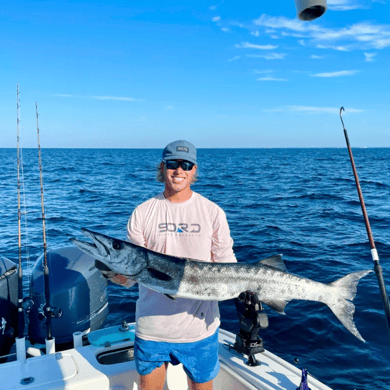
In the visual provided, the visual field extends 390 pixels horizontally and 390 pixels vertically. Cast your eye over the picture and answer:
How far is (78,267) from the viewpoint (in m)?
5.47

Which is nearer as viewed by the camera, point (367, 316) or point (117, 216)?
point (367, 316)

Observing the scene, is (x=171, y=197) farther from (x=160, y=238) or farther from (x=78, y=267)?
(x=78, y=267)

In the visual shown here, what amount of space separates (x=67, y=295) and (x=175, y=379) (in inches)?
82.0

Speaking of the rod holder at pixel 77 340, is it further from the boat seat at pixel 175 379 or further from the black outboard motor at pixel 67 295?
the boat seat at pixel 175 379

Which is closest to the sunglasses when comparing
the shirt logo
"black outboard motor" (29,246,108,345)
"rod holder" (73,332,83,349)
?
the shirt logo

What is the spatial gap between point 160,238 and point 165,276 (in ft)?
1.20

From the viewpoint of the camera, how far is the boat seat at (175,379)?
4.10 meters

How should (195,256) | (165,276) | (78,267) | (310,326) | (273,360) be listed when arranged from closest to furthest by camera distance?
(165,276) < (195,256) < (273,360) < (78,267) < (310,326)

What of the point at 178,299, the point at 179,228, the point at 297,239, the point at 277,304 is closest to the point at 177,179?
the point at 179,228

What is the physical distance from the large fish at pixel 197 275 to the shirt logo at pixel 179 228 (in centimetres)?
24

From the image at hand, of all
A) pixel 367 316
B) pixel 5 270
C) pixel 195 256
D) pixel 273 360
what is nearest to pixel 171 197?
pixel 195 256

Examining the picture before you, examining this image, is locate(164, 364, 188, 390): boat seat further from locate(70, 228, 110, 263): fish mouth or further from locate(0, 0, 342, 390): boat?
Answer: locate(70, 228, 110, 263): fish mouth

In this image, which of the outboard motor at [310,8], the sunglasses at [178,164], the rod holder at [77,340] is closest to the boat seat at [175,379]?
the rod holder at [77,340]

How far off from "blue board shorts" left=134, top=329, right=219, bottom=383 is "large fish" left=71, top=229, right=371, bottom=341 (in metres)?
0.46
